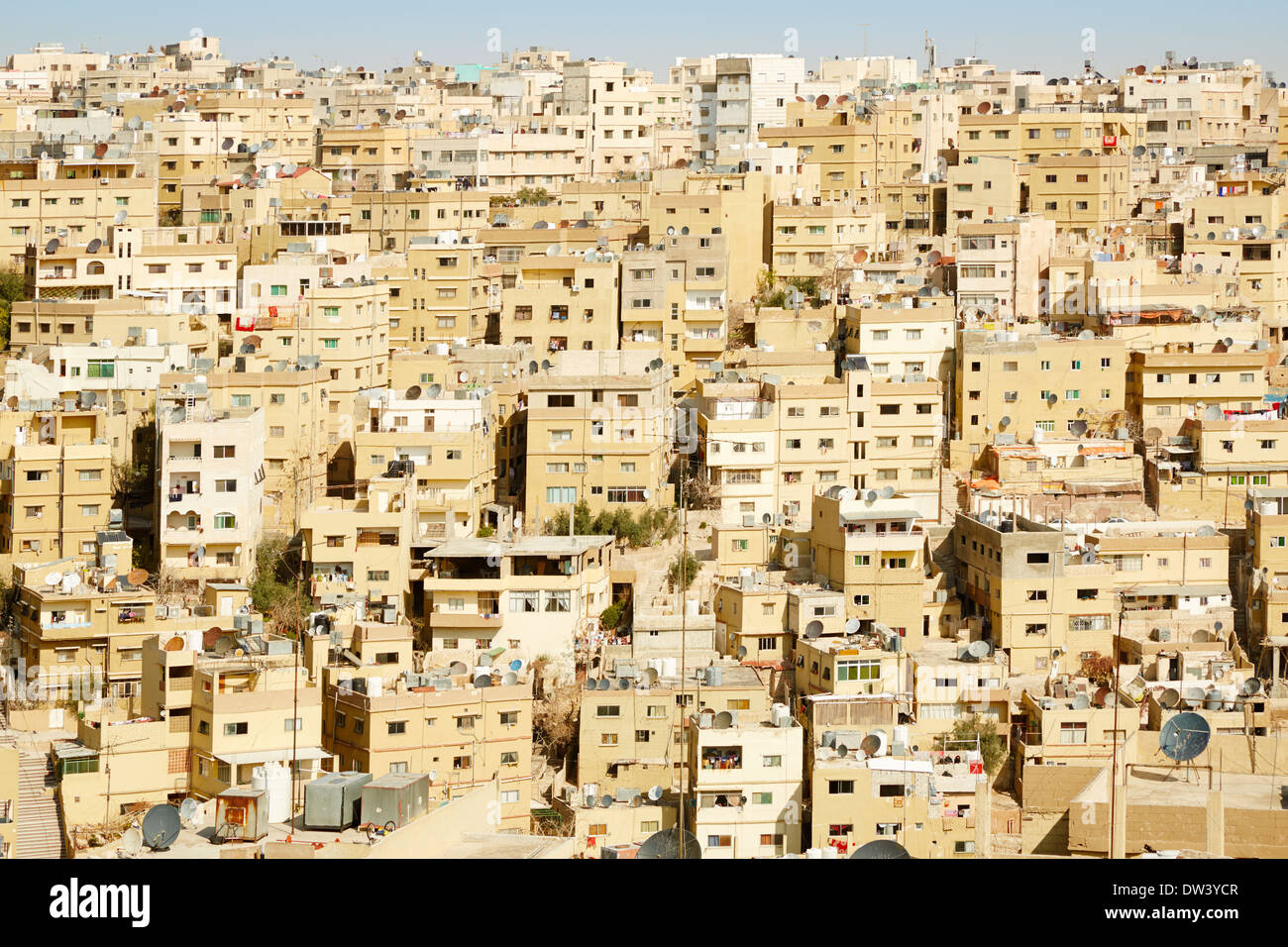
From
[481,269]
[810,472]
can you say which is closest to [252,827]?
[810,472]

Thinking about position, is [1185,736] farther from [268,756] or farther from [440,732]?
A: [268,756]

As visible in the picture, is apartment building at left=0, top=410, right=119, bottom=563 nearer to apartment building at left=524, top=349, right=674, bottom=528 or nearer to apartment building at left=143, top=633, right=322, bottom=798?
apartment building at left=143, top=633, right=322, bottom=798

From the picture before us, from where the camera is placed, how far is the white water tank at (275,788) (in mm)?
10164

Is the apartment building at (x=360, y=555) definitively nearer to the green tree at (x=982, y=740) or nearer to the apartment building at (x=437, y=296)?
the green tree at (x=982, y=740)

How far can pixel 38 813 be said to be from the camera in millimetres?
11445

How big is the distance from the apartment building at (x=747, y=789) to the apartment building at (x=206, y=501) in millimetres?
3947

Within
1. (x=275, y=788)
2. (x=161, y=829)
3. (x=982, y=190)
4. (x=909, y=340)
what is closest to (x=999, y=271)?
(x=909, y=340)

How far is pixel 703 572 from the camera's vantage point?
582 inches

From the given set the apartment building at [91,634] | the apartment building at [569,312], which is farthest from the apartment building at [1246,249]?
the apartment building at [91,634]

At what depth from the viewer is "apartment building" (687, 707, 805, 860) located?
1184 cm

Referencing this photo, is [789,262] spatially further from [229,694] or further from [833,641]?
[229,694]

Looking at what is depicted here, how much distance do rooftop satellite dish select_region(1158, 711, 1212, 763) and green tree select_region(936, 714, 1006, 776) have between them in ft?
3.56

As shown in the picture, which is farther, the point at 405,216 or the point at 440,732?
the point at 405,216

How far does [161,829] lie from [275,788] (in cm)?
75
